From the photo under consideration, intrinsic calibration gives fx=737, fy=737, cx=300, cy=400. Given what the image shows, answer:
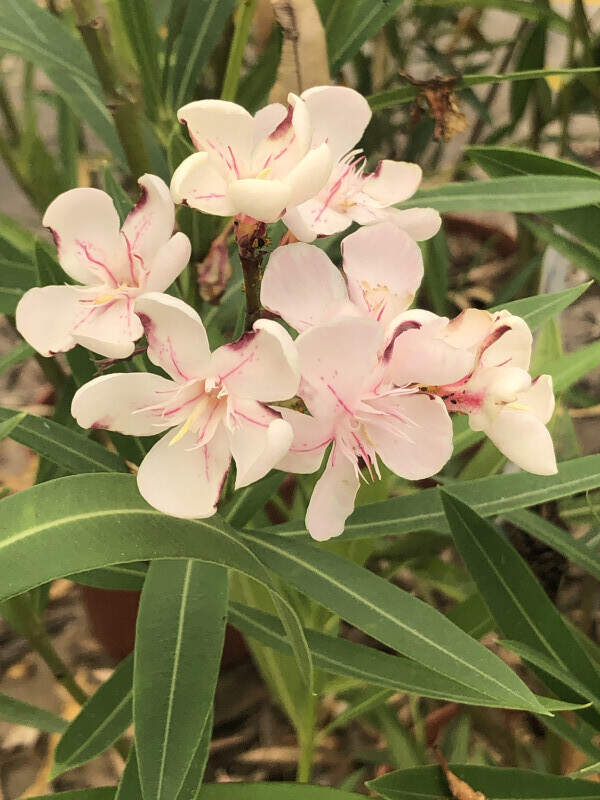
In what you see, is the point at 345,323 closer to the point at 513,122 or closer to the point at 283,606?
the point at 283,606

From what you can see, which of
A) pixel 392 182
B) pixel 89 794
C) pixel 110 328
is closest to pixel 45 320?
pixel 110 328

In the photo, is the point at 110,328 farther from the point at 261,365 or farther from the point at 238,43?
the point at 238,43

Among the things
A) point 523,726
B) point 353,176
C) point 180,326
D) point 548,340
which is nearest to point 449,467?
point 548,340

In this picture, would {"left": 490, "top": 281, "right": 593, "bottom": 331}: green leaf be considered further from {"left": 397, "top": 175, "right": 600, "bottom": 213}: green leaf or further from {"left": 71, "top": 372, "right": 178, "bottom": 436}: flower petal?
{"left": 71, "top": 372, "right": 178, "bottom": 436}: flower petal

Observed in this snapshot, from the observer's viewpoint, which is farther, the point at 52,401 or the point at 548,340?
the point at 52,401

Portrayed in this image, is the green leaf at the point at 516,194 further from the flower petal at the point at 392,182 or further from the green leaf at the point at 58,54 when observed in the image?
the green leaf at the point at 58,54

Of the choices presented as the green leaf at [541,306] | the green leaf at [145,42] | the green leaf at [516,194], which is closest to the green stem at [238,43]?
the green leaf at [145,42]

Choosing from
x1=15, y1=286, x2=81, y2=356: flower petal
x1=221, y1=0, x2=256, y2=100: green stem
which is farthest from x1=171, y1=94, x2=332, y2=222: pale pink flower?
x1=221, y1=0, x2=256, y2=100: green stem
